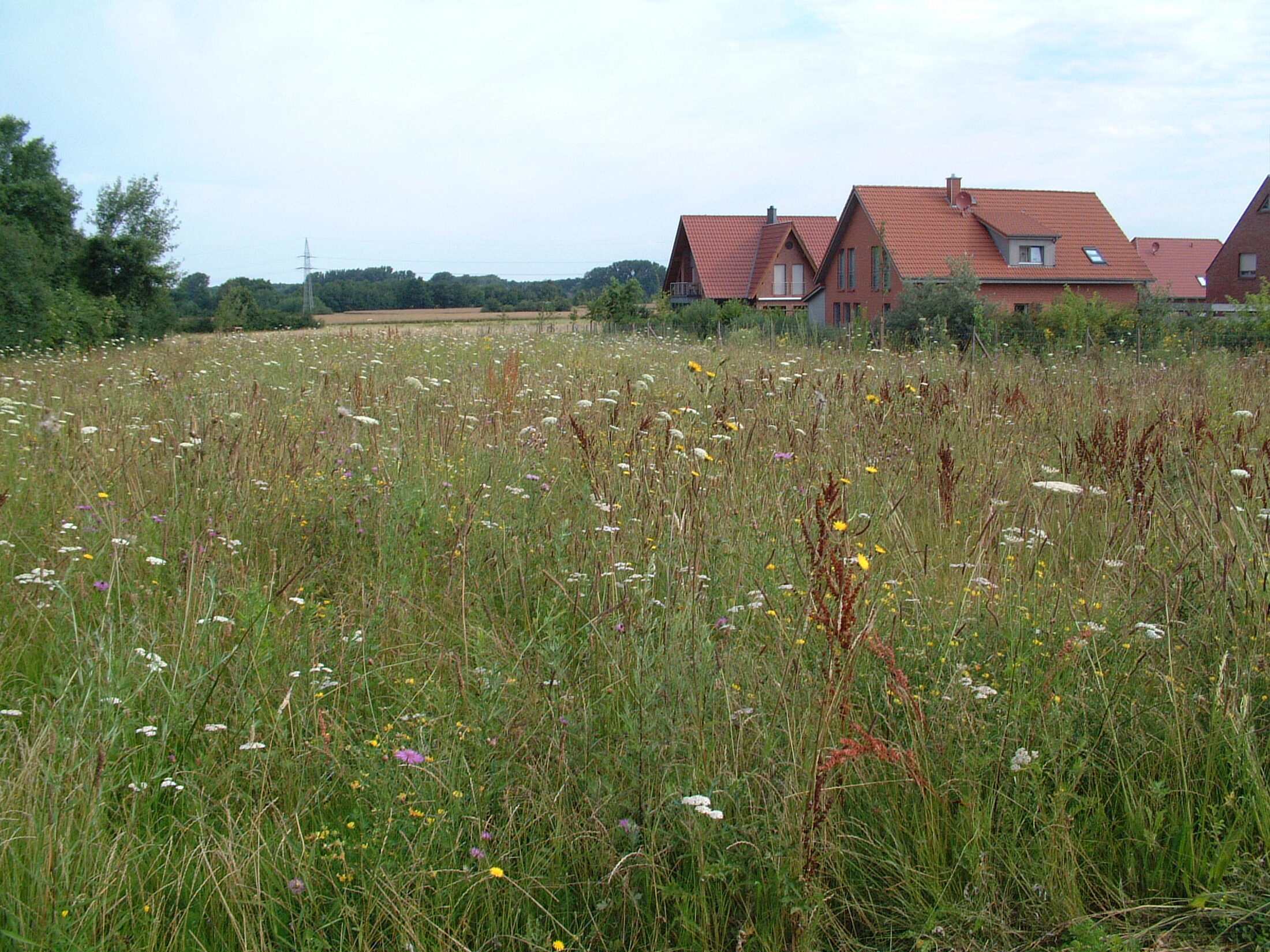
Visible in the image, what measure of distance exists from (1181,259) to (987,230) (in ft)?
99.2

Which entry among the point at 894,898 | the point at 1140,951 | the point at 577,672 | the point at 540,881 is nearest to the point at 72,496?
the point at 577,672

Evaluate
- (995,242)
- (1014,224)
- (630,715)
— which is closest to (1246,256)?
(1014,224)

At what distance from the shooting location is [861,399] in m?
6.48

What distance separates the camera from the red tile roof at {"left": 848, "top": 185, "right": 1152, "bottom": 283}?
39.0m

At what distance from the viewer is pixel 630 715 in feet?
6.91

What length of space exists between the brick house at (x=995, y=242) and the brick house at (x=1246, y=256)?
31.2ft

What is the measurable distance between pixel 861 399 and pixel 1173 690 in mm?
4401

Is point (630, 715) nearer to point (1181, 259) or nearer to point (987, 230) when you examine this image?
point (987, 230)

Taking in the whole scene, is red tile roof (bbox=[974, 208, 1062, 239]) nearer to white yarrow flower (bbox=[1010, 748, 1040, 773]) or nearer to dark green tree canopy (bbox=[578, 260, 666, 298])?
dark green tree canopy (bbox=[578, 260, 666, 298])

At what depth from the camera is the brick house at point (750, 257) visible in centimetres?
4822

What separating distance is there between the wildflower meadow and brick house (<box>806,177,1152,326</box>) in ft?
121

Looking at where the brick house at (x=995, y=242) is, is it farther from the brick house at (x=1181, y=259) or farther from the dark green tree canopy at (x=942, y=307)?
the brick house at (x=1181, y=259)

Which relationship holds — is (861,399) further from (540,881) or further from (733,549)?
(540,881)

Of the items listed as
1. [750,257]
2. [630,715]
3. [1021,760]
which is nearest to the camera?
[1021,760]
